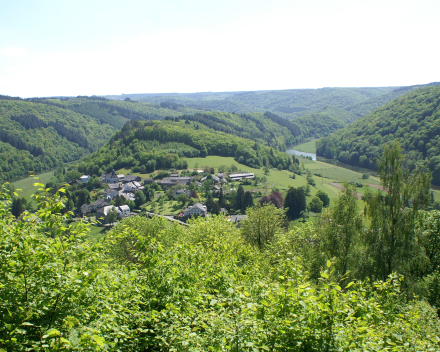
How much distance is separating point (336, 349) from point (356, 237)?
17.5 metres

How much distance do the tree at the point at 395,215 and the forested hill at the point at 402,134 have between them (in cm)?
8768

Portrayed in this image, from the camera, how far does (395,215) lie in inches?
764

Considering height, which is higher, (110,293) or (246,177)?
(110,293)

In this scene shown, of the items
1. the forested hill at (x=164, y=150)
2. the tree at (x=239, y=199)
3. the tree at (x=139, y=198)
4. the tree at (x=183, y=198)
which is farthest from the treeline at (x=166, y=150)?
the tree at (x=239, y=199)

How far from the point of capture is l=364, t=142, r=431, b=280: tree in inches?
749

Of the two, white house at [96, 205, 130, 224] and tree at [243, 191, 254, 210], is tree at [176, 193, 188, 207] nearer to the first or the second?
white house at [96, 205, 130, 224]

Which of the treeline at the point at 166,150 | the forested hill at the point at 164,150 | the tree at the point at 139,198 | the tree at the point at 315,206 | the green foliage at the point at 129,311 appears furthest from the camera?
the treeline at the point at 166,150

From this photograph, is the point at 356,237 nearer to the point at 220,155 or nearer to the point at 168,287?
the point at 168,287

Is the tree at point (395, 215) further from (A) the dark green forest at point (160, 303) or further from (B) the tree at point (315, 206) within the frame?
(B) the tree at point (315, 206)

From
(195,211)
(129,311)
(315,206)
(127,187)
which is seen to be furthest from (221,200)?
(129,311)

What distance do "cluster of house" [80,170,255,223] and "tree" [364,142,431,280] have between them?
5534 cm

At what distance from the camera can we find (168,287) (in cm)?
890

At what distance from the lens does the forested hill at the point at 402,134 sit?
335ft

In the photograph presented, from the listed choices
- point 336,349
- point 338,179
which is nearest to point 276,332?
point 336,349
